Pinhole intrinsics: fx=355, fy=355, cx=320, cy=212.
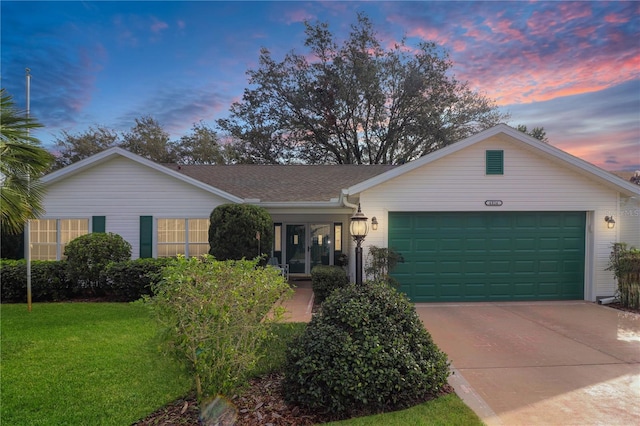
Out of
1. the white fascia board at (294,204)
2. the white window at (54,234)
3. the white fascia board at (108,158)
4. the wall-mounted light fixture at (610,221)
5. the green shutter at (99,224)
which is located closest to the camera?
the wall-mounted light fixture at (610,221)

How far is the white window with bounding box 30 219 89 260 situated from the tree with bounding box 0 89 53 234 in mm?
4444

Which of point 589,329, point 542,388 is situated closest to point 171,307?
point 542,388

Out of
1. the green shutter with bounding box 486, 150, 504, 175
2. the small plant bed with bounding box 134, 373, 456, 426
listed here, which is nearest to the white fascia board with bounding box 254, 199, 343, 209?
the green shutter with bounding box 486, 150, 504, 175

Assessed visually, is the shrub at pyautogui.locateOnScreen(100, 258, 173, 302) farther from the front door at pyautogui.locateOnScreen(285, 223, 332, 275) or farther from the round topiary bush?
the round topiary bush

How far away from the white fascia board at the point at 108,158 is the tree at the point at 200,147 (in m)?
14.4

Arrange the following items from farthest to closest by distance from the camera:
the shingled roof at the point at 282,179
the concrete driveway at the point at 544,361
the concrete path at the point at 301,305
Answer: the shingled roof at the point at 282,179 → the concrete path at the point at 301,305 → the concrete driveway at the point at 544,361

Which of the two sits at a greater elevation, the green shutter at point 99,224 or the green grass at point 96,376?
the green shutter at point 99,224

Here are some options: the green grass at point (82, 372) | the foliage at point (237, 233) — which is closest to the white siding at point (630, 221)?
the foliage at point (237, 233)

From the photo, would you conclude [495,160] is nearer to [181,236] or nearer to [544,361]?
[544,361]

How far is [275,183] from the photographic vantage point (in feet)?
43.1

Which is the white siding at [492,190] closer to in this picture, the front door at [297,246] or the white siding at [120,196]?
the front door at [297,246]

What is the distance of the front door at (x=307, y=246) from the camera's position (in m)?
12.8

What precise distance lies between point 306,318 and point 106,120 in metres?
24.2

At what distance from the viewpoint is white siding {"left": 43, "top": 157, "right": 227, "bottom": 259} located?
1071cm
